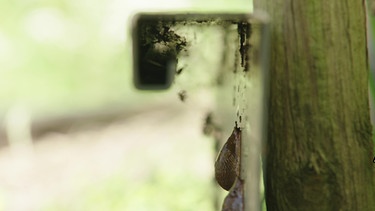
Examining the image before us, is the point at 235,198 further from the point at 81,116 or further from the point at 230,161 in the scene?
the point at 81,116

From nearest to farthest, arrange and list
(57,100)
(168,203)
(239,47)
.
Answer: (239,47) → (168,203) → (57,100)

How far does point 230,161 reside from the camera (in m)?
0.49

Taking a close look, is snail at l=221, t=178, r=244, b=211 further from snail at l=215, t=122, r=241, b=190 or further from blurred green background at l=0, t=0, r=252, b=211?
blurred green background at l=0, t=0, r=252, b=211

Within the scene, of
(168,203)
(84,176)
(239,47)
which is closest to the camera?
(239,47)

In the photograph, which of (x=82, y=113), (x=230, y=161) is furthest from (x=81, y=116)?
(x=230, y=161)

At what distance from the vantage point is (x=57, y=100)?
1.83m

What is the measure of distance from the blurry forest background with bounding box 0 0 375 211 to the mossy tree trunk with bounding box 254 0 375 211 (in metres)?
1.05

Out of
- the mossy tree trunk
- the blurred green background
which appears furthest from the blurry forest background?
the mossy tree trunk

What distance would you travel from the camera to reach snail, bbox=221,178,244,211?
0.48m

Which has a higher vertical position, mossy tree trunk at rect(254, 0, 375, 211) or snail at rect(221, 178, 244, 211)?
mossy tree trunk at rect(254, 0, 375, 211)

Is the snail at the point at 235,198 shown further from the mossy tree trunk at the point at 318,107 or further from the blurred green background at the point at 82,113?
the blurred green background at the point at 82,113

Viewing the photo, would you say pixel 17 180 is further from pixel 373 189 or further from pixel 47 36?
pixel 373 189

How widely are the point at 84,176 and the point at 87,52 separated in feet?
1.30

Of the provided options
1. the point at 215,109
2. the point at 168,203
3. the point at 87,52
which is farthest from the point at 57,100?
the point at 215,109
